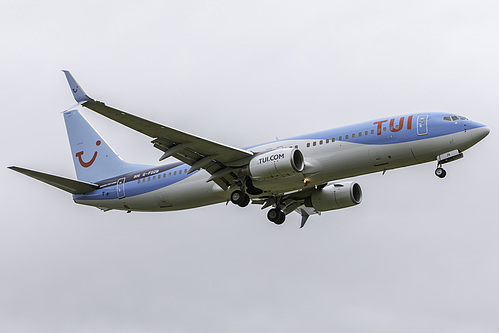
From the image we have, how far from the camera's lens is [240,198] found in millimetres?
39219

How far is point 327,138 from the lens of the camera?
3784 cm

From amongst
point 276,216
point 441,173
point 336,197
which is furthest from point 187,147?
point 441,173

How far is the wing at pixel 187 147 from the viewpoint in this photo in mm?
33750

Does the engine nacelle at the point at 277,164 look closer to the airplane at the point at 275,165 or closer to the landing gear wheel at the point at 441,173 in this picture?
the airplane at the point at 275,165

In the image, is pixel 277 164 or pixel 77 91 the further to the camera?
pixel 277 164

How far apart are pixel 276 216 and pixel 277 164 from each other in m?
7.24

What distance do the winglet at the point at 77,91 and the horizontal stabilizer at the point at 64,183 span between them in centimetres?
718

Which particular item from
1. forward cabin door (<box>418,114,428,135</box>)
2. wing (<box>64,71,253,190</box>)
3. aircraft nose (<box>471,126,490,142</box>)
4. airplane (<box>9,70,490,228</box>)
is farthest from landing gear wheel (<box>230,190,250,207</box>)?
aircraft nose (<box>471,126,490,142</box>)

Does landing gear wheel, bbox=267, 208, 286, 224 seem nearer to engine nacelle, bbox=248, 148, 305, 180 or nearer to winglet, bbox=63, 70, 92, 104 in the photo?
engine nacelle, bbox=248, 148, 305, 180

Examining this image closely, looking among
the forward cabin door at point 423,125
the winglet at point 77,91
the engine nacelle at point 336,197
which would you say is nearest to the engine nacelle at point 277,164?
the forward cabin door at point 423,125

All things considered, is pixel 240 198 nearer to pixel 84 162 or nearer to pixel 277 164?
pixel 277 164

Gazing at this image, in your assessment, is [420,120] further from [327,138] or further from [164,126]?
[164,126]

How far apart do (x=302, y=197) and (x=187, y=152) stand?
855cm

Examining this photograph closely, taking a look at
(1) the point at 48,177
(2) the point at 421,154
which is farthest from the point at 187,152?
(2) the point at 421,154
